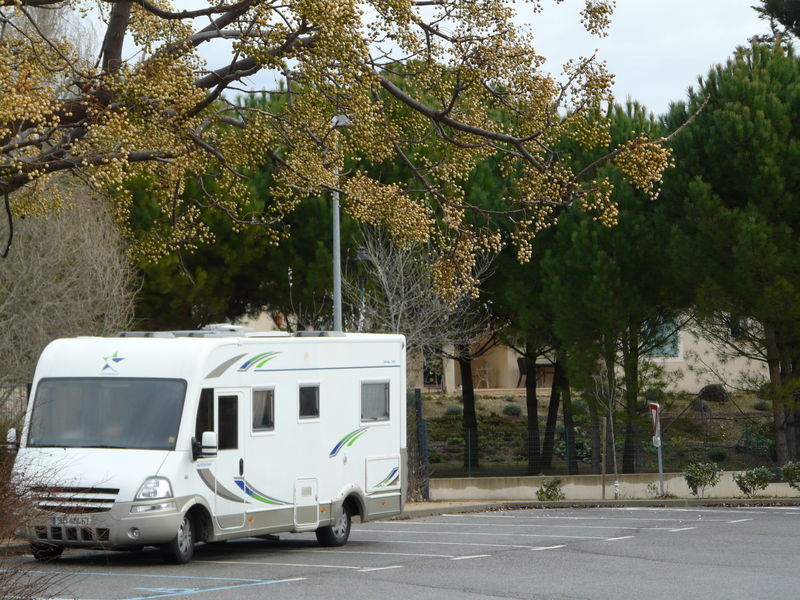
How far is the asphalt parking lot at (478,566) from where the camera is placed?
1270 cm

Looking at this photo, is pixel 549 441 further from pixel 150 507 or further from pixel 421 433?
pixel 150 507

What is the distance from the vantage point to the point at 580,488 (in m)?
33.2

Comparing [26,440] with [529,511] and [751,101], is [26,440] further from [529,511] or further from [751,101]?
[751,101]

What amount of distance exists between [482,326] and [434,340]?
6.07 metres

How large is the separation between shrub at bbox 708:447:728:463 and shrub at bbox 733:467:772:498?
736 centimetres

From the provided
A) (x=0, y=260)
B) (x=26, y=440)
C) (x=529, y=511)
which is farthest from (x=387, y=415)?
(x=0, y=260)

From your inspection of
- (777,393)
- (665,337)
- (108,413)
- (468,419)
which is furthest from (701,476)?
(108,413)

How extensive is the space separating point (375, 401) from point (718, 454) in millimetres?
21187

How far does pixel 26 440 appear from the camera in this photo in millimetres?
15469

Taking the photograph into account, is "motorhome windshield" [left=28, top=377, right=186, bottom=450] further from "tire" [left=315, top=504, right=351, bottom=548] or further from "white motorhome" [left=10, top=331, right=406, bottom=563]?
"tire" [left=315, top=504, right=351, bottom=548]

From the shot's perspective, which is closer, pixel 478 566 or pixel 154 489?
pixel 154 489

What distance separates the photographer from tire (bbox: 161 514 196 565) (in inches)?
584

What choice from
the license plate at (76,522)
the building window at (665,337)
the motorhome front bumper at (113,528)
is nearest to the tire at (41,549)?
the motorhome front bumper at (113,528)

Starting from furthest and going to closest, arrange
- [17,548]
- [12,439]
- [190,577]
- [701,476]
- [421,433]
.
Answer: [701,476] < [421,433] < [17,548] < [12,439] < [190,577]
